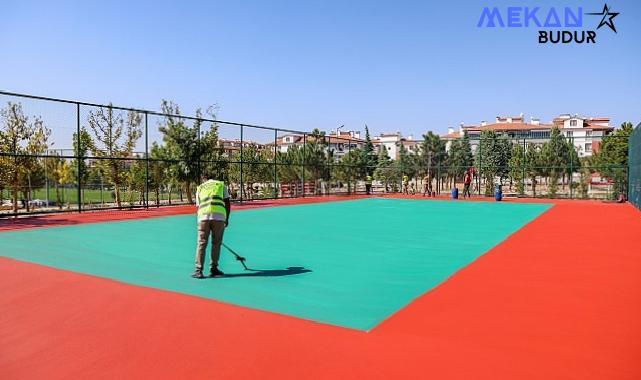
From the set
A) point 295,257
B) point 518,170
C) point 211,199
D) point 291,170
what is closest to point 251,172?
point 291,170

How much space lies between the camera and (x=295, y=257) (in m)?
8.45

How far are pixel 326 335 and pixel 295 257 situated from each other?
411 cm

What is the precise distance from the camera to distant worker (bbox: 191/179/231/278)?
675 cm

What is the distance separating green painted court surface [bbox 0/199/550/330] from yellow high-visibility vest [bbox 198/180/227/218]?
100 cm

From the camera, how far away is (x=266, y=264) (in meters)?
7.81

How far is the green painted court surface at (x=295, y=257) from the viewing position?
569cm

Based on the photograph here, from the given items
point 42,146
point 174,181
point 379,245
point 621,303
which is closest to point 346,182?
point 174,181

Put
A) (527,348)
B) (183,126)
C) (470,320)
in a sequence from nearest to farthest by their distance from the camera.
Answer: (527,348)
(470,320)
(183,126)

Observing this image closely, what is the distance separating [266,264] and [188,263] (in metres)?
1.33

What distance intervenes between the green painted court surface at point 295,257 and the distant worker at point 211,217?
34 cm

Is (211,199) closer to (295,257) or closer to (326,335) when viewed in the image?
(295,257)

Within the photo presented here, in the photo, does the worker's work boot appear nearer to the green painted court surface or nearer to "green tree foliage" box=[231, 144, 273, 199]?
the green painted court surface

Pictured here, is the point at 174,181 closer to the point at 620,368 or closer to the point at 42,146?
the point at 42,146

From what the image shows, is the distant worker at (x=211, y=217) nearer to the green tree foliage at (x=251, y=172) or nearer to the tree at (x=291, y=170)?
the green tree foliage at (x=251, y=172)
